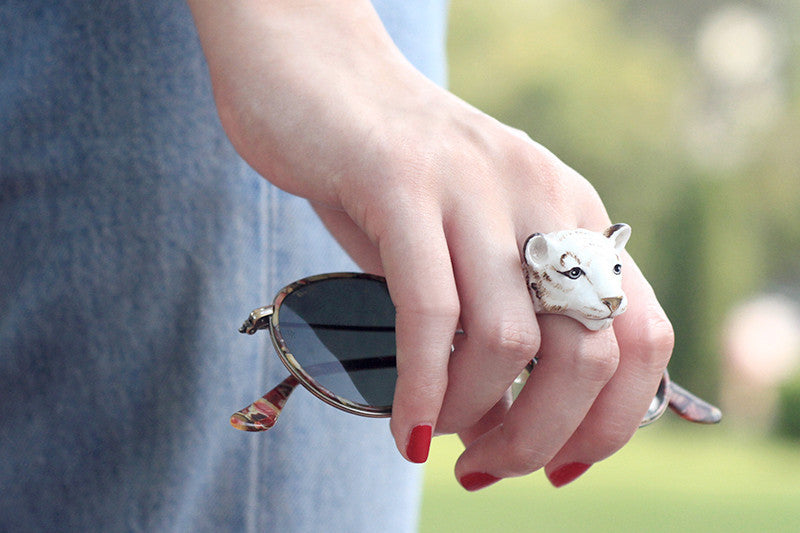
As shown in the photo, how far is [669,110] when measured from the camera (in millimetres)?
9594

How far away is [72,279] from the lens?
0.79m

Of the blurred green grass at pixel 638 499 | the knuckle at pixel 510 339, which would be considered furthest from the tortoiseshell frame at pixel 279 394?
the blurred green grass at pixel 638 499

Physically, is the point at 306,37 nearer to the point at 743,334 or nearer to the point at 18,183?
the point at 18,183

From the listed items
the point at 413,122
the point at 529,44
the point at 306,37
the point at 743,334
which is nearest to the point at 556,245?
the point at 413,122

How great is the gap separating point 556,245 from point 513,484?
4.66 meters

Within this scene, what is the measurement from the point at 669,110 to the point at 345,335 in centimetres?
972

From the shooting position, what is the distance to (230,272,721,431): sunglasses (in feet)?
1.95

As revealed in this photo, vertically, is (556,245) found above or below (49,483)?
above

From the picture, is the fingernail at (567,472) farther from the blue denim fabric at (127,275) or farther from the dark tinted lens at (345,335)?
the blue denim fabric at (127,275)

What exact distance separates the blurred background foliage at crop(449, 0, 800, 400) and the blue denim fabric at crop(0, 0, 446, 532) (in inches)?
299

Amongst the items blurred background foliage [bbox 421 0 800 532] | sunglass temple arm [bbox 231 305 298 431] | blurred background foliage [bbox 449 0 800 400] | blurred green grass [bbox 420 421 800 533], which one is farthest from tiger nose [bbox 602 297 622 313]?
blurred background foliage [bbox 449 0 800 400]

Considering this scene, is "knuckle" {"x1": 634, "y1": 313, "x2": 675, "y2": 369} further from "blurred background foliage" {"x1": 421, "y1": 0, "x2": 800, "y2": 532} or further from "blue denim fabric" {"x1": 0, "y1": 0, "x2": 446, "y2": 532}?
"blurred background foliage" {"x1": 421, "y1": 0, "x2": 800, "y2": 532}

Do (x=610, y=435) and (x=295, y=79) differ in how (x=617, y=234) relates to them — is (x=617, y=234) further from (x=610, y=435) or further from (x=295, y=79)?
(x=295, y=79)

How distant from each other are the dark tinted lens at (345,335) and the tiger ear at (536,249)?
0.51 feet
